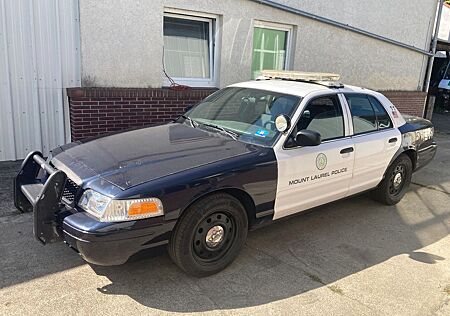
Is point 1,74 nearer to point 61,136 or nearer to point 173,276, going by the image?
point 61,136

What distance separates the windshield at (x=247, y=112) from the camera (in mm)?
3869

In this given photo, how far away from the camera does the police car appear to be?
2934 millimetres

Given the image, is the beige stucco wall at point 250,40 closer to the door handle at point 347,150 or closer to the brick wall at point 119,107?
the brick wall at point 119,107

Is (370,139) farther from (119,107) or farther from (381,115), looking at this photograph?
(119,107)

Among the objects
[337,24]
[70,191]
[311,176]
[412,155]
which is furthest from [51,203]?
[337,24]

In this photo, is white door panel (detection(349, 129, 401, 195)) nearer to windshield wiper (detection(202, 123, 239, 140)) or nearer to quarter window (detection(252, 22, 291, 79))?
windshield wiper (detection(202, 123, 239, 140))

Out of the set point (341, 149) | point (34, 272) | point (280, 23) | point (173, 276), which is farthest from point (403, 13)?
point (34, 272)

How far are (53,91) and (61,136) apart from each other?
70cm

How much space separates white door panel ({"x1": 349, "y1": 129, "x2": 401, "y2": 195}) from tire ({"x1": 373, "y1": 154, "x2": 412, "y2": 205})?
0.23 meters

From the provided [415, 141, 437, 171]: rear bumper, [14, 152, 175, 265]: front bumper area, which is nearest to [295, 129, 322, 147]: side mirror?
[14, 152, 175, 265]: front bumper area

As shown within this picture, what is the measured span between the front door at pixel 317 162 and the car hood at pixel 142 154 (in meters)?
0.42

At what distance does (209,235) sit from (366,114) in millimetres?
2561

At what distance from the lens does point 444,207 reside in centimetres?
548

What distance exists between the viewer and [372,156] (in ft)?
15.2
